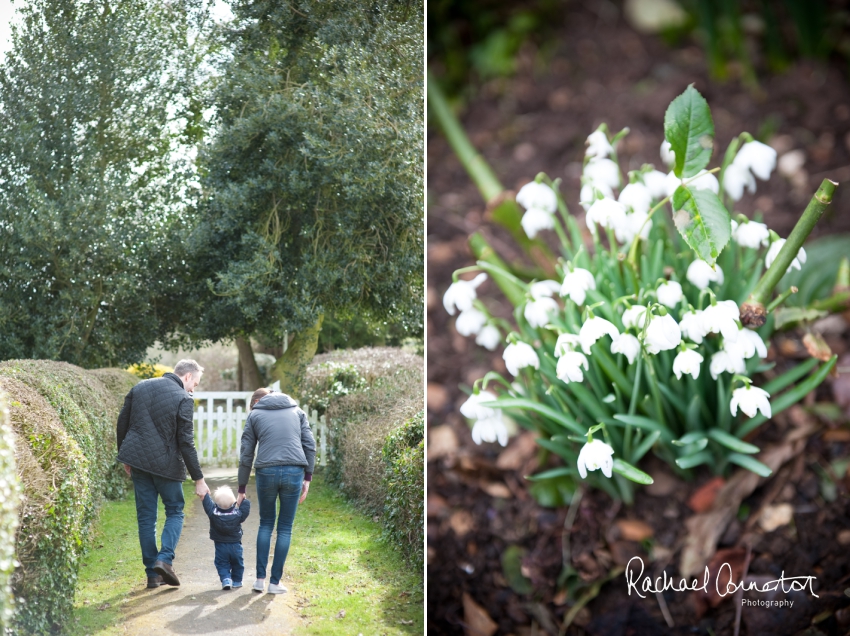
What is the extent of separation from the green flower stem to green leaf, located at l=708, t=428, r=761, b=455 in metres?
0.23

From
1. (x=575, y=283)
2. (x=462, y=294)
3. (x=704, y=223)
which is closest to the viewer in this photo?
(x=704, y=223)

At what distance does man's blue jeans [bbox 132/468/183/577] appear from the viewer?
1.40 meters

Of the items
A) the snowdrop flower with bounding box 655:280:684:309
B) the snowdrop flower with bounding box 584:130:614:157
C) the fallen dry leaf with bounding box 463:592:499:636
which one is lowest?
the fallen dry leaf with bounding box 463:592:499:636

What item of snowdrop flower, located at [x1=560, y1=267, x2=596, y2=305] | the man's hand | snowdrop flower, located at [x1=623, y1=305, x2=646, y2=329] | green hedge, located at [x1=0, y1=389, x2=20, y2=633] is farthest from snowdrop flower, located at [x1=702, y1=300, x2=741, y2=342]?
green hedge, located at [x1=0, y1=389, x2=20, y2=633]

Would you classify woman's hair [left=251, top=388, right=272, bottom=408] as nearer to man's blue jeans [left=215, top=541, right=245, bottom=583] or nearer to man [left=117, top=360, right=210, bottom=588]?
man [left=117, top=360, right=210, bottom=588]

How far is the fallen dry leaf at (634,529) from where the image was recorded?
142 centimetres

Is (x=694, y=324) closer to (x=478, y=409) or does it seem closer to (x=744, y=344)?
(x=744, y=344)

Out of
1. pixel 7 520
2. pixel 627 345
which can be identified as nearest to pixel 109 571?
pixel 7 520

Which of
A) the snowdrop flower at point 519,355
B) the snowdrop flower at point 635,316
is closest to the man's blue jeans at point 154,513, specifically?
the snowdrop flower at point 519,355

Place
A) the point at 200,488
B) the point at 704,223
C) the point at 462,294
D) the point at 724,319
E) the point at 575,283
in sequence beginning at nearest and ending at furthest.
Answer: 1. the point at 704,223
2. the point at 724,319
3. the point at 575,283
4. the point at 462,294
5. the point at 200,488

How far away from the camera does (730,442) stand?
1253 mm

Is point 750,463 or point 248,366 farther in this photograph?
point 248,366

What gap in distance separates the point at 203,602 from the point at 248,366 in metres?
Result: 0.53

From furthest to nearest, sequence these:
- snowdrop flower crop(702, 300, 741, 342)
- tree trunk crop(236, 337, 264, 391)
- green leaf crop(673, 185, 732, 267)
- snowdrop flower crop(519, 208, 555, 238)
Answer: tree trunk crop(236, 337, 264, 391)
snowdrop flower crop(519, 208, 555, 238)
snowdrop flower crop(702, 300, 741, 342)
green leaf crop(673, 185, 732, 267)
